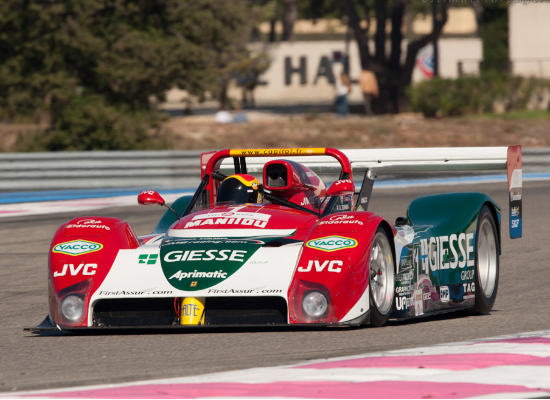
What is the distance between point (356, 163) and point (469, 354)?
3.43 meters

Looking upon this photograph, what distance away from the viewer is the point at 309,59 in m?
56.8

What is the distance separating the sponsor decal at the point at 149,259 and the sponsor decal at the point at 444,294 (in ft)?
6.85

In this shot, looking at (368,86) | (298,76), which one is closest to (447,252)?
(368,86)

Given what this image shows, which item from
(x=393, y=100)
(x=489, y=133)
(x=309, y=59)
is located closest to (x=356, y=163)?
(x=489, y=133)

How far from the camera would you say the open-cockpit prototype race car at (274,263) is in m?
6.29

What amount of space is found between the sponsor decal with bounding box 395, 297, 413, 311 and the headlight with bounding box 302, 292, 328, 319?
70 cm

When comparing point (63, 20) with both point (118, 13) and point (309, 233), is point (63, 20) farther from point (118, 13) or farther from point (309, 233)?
point (309, 233)

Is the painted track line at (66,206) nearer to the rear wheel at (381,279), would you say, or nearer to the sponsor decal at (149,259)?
the sponsor decal at (149,259)

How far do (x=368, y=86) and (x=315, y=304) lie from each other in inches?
1095

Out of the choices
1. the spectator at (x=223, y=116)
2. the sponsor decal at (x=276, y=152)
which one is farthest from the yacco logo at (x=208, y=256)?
the spectator at (x=223, y=116)

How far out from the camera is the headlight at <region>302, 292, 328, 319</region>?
623cm

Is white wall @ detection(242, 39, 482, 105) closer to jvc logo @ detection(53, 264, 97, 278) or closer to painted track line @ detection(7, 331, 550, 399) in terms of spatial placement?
jvc logo @ detection(53, 264, 97, 278)

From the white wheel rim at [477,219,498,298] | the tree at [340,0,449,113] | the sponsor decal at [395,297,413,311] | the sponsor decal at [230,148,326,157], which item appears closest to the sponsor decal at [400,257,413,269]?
the sponsor decal at [395,297,413,311]

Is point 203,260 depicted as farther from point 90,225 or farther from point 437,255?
point 437,255
